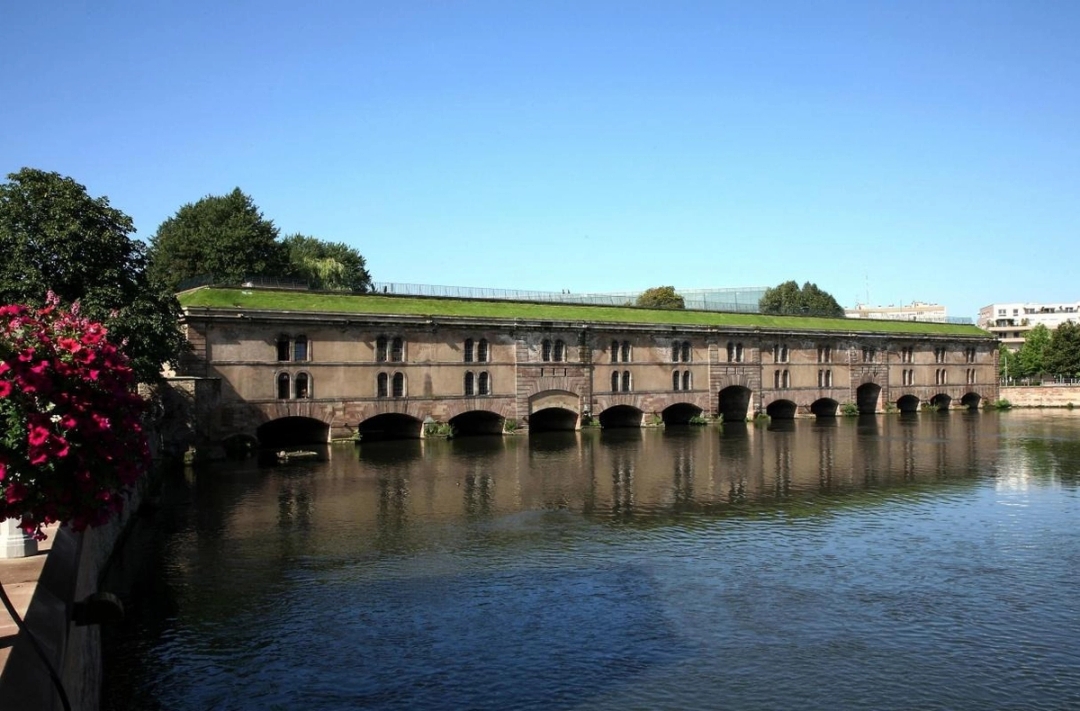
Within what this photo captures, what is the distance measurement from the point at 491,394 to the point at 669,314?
1743 cm

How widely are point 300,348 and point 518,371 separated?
13.5 meters

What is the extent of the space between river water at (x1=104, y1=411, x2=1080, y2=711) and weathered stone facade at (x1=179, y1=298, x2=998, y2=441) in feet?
32.0

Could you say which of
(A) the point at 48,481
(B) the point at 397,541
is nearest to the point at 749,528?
(B) the point at 397,541

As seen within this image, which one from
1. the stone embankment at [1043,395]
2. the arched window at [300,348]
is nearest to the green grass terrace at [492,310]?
the arched window at [300,348]

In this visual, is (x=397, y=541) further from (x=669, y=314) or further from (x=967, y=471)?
(x=669, y=314)

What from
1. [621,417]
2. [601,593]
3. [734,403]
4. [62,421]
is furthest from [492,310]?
[62,421]

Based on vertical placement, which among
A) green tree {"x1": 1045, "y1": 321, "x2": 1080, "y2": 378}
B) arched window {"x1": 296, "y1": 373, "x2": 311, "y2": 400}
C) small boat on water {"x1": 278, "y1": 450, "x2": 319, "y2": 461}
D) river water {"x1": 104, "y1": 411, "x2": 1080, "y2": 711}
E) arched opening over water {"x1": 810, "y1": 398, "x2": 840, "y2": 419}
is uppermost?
green tree {"x1": 1045, "y1": 321, "x2": 1080, "y2": 378}

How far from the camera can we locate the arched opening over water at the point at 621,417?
196 feet

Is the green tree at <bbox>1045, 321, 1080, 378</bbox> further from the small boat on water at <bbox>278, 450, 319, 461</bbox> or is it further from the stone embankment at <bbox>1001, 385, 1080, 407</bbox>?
the small boat on water at <bbox>278, 450, 319, 461</bbox>

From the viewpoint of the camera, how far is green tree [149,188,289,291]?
70.4m

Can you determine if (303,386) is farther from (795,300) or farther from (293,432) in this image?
(795,300)

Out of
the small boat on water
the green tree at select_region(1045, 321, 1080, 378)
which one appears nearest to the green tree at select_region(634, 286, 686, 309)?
the green tree at select_region(1045, 321, 1080, 378)

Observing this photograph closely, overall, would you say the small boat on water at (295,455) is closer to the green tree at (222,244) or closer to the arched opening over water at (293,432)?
the arched opening over water at (293,432)

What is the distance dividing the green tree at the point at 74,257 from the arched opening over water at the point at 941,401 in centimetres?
6590
